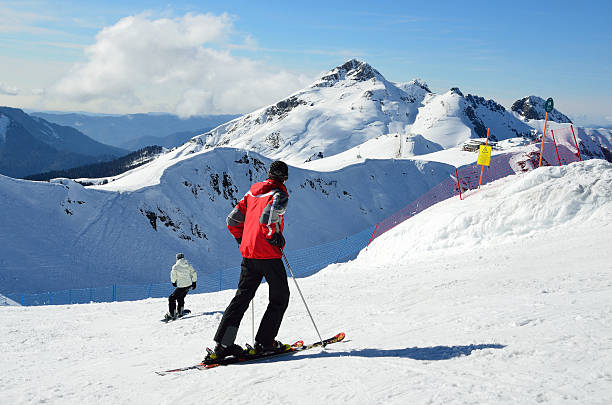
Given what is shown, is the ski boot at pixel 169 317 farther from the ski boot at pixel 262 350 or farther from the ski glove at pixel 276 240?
the ski glove at pixel 276 240

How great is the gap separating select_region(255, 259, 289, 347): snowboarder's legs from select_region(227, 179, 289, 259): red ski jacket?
107 mm

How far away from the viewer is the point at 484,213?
12469 millimetres

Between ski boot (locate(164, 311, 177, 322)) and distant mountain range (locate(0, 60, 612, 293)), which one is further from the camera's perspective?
distant mountain range (locate(0, 60, 612, 293))

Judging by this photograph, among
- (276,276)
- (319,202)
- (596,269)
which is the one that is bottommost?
(596,269)

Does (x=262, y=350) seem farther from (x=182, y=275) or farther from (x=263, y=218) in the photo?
(x=182, y=275)

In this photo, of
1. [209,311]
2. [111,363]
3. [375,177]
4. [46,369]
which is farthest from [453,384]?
[375,177]

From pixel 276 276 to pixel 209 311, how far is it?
5.52 metres

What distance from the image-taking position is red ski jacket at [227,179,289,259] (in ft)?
14.3

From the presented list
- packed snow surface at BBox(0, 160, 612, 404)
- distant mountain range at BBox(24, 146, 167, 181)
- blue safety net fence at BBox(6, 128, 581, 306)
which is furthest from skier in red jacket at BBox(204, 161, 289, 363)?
distant mountain range at BBox(24, 146, 167, 181)

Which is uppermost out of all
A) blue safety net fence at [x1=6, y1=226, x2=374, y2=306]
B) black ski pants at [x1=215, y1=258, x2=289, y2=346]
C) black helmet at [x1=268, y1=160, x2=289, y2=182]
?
black helmet at [x1=268, y1=160, x2=289, y2=182]

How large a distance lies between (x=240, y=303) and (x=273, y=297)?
36 centimetres

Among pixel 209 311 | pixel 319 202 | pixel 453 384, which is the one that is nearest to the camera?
pixel 453 384

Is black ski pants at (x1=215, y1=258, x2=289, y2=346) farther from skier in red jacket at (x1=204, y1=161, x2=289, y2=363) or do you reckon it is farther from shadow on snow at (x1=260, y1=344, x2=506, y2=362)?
shadow on snow at (x1=260, y1=344, x2=506, y2=362)

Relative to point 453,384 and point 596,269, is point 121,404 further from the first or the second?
point 596,269
